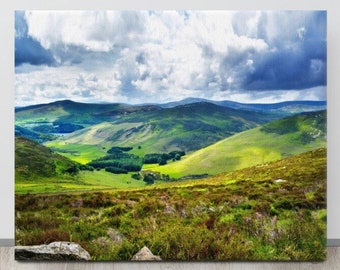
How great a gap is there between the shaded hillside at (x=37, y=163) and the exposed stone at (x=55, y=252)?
1.48ft

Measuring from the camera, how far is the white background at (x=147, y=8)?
4.18 m

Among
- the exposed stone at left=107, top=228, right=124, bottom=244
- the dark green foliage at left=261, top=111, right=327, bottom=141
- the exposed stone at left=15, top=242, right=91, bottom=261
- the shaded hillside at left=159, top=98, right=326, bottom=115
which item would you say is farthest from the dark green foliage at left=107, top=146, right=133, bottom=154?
the dark green foliage at left=261, top=111, right=327, bottom=141

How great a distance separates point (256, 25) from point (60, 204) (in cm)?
174

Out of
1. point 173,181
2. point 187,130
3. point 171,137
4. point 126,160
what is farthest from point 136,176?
point 187,130

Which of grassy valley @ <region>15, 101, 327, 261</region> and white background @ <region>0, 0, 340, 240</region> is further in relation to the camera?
white background @ <region>0, 0, 340, 240</region>

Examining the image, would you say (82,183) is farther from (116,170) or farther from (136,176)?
(136,176)

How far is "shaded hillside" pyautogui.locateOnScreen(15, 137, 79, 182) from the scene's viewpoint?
4117 millimetres

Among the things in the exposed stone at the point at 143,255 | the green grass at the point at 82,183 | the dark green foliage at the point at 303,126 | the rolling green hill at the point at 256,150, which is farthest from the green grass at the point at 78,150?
the dark green foliage at the point at 303,126

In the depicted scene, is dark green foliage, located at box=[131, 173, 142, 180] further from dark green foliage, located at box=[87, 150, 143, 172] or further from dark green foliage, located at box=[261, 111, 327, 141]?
dark green foliage, located at box=[261, 111, 327, 141]

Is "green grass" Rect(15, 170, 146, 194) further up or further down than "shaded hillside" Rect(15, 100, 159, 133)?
further down

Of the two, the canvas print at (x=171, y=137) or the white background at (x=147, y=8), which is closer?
the canvas print at (x=171, y=137)

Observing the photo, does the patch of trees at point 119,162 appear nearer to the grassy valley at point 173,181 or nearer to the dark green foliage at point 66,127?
the grassy valley at point 173,181

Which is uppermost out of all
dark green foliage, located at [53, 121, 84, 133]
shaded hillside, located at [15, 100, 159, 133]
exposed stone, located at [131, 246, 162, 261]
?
shaded hillside, located at [15, 100, 159, 133]

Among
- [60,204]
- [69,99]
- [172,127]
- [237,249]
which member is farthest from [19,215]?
[237,249]
